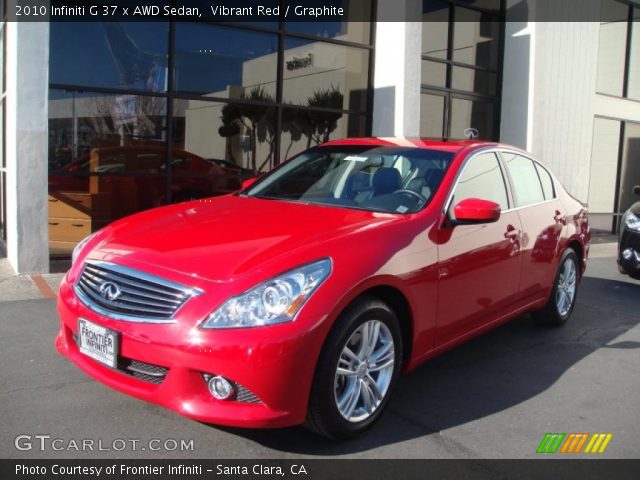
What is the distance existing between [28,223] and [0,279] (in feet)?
2.14

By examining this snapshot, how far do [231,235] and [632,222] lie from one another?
572 cm

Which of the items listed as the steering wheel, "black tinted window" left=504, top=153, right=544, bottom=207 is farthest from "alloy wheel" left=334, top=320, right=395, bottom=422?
"black tinted window" left=504, top=153, right=544, bottom=207

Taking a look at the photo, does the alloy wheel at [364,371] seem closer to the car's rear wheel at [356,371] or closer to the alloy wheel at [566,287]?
the car's rear wheel at [356,371]

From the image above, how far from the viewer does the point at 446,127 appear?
11641mm

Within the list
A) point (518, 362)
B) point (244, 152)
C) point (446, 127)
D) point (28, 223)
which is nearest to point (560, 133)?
point (446, 127)

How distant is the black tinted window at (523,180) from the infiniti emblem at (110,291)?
3.02 metres

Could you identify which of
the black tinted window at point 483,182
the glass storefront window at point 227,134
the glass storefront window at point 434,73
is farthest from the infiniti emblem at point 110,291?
the glass storefront window at point 434,73

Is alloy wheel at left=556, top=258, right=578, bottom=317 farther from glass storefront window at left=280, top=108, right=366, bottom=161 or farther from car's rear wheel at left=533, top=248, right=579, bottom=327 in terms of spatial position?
glass storefront window at left=280, top=108, right=366, bottom=161

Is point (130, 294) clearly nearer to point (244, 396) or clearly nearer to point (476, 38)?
point (244, 396)

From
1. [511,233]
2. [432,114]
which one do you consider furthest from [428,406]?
[432,114]

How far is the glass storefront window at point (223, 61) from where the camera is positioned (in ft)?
28.3

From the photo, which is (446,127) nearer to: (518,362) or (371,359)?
(518,362)

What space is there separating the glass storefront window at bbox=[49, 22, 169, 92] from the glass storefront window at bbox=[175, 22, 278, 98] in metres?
0.27

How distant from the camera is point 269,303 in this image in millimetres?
2963
